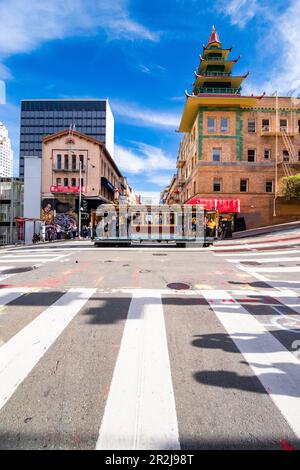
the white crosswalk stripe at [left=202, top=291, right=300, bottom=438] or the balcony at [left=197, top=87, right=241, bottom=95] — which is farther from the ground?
the balcony at [left=197, top=87, right=241, bottom=95]

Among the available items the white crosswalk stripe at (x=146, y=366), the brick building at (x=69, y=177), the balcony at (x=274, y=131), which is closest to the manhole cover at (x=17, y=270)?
the white crosswalk stripe at (x=146, y=366)

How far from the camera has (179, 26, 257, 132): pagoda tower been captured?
102ft

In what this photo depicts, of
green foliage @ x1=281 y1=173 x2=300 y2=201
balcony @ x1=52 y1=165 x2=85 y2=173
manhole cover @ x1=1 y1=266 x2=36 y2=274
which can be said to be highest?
balcony @ x1=52 y1=165 x2=85 y2=173

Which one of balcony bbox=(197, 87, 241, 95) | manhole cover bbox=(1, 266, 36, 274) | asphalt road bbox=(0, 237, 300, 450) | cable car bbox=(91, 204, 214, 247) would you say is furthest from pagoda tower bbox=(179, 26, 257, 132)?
asphalt road bbox=(0, 237, 300, 450)

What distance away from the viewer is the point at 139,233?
19.9 m

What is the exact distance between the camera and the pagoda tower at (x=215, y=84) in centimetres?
3102

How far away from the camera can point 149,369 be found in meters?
3.15

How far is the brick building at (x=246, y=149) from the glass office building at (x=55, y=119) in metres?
74.8

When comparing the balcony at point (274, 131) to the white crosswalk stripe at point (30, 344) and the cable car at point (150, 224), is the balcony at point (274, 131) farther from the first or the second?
the white crosswalk stripe at point (30, 344)

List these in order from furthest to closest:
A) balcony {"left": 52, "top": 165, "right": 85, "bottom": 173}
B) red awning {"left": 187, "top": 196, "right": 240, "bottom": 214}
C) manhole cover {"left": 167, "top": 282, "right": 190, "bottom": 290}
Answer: balcony {"left": 52, "top": 165, "right": 85, "bottom": 173} → red awning {"left": 187, "top": 196, "right": 240, "bottom": 214} → manhole cover {"left": 167, "top": 282, "right": 190, "bottom": 290}

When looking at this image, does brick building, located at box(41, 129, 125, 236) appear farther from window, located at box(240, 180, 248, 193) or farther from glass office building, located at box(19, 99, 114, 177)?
glass office building, located at box(19, 99, 114, 177)

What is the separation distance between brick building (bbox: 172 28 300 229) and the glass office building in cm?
7484

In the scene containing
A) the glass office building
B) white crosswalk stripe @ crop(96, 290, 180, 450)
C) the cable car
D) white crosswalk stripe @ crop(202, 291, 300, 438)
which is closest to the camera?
white crosswalk stripe @ crop(96, 290, 180, 450)

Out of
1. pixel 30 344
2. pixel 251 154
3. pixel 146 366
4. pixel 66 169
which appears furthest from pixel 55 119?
pixel 146 366
